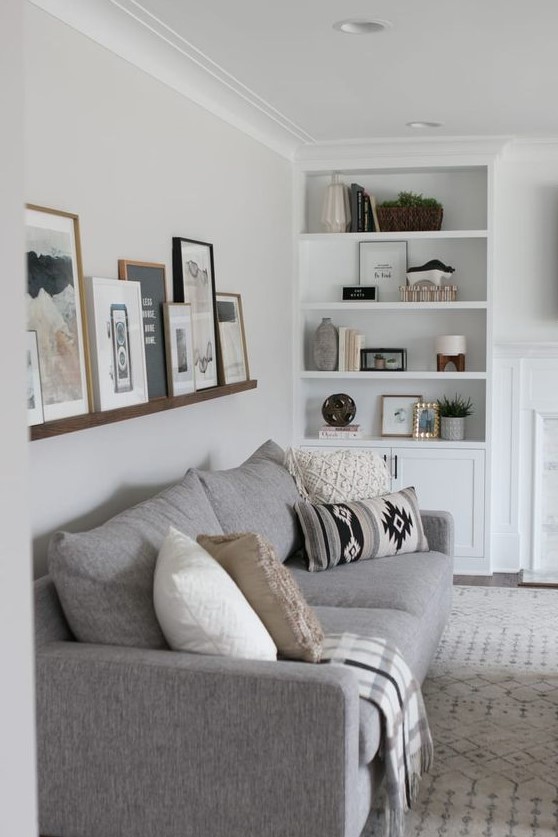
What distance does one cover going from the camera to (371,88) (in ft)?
14.6

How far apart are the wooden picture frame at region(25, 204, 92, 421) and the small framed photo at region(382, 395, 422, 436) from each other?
3345 mm

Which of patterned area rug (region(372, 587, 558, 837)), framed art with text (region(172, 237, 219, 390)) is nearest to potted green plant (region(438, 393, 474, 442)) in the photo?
patterned area rug (region(372, 587, 558, 837))

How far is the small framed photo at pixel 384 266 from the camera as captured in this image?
6238 millimetres

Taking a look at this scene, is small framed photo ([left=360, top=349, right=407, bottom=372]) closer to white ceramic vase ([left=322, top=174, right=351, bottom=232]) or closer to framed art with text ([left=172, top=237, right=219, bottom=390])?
white ceramic vase ([left=322, top=174, right=351, bottom=232])

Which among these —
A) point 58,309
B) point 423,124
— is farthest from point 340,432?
point 58,309

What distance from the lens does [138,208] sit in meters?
3.73

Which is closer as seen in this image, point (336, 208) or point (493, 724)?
point (493, 724)

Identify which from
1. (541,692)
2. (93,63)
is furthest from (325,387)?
(93,63)

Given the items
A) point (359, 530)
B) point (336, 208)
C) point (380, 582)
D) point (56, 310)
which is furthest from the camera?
point (336, 208)

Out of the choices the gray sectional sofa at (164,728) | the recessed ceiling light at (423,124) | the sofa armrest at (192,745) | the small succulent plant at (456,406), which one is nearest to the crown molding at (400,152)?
the recessed ceiling light at (423,124)

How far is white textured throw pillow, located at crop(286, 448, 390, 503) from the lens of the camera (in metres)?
4.38

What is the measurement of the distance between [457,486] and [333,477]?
177cm

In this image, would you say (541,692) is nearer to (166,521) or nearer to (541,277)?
(166,521)

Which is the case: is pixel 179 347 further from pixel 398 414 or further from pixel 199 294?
pixel 398 414
